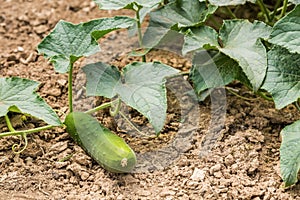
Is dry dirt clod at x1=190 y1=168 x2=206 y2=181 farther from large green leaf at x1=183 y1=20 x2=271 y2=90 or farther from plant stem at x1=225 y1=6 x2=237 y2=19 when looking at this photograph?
plant stem at x1=225 y1=6 x2=237 y2=19

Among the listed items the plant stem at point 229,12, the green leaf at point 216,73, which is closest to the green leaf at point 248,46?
the green leaf at point 216,73

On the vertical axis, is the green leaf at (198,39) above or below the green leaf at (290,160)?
above

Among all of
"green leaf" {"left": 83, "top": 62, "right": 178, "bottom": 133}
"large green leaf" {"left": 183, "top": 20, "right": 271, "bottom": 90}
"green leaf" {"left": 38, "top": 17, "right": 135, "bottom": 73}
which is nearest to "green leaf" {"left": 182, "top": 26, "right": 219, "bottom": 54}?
"large green leaf" {"left": 183, "top": 20, "right": 271, "bottom": 90}

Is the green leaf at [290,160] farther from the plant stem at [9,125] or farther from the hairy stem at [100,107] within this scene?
the plant stem at [9,125]

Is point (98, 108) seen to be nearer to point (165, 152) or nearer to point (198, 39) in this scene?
point (165, 152)

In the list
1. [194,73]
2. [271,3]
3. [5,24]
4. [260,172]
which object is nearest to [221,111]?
[194,73]

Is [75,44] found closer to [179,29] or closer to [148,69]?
[148,69]
